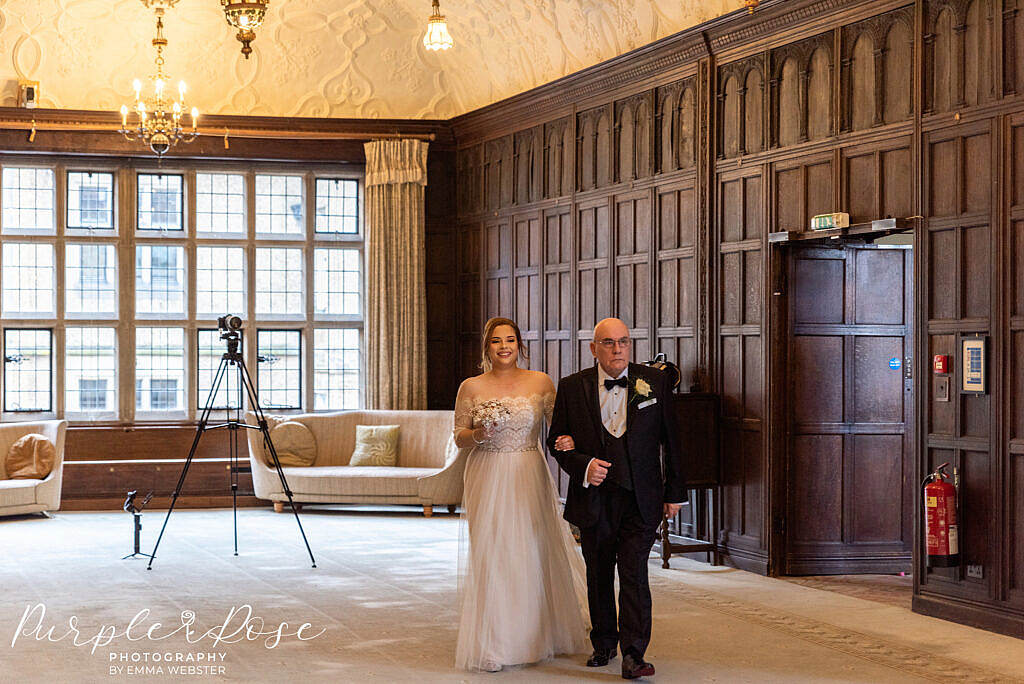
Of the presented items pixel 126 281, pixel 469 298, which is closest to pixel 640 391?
pixel 469 298

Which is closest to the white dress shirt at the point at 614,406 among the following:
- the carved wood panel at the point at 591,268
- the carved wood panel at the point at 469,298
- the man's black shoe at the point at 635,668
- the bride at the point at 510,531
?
the bride at the point at 510,531

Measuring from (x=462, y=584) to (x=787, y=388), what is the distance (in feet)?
10.7

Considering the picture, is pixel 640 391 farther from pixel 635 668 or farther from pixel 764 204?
pixel 764 204

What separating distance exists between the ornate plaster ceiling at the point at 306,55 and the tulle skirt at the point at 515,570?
218 inches

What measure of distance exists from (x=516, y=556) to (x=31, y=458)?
22.3ft

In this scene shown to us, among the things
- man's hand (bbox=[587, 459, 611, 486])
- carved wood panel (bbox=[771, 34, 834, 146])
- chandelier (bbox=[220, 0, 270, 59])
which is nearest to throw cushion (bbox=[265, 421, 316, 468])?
carved wood panel (bbox=[771, 34, 834, 146])

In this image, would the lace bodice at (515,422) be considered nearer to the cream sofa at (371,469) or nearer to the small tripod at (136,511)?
the small tripod at (136,511)

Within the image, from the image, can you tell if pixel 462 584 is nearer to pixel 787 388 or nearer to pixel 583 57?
pixel 787 388

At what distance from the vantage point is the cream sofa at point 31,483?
10578mm

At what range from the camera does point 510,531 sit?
224 inches

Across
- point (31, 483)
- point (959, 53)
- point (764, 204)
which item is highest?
point (959, 53)

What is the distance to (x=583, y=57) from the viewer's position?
10.5 metres

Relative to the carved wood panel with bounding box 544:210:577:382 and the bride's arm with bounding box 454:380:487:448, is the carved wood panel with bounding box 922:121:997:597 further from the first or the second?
the carved wood panel with bounding box 544:210:577:382

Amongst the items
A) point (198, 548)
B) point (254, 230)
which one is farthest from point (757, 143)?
point (254, 230)
